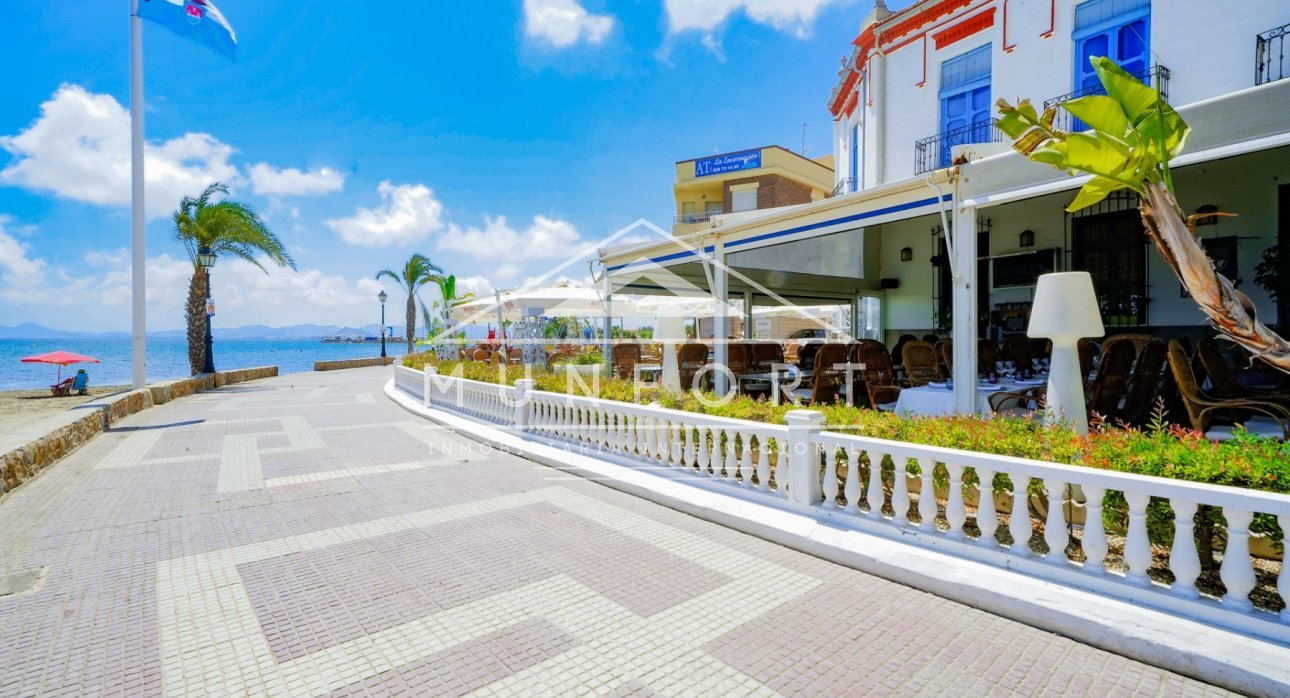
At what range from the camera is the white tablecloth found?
5.14m

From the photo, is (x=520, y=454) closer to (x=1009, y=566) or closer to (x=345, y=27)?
(x=1009, y=566)

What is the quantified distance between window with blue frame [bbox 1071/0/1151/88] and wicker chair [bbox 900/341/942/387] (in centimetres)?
517

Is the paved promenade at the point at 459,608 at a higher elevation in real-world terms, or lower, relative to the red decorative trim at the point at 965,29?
lower

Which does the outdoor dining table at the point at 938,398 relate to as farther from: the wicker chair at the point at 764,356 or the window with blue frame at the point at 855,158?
the window with blue frame at the point at 855,158

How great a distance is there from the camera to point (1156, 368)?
443 centimetres

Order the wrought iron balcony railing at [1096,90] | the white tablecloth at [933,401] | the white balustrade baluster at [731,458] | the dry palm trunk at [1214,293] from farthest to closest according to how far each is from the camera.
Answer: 1. the wrought iron balcony railing at [1096,90]
2. the white tablecloth at [933,401]
3. the white balustrade baluster at [731,458]
4. the dry palm trunk at [1214,293]

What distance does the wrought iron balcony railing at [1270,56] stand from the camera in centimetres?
685

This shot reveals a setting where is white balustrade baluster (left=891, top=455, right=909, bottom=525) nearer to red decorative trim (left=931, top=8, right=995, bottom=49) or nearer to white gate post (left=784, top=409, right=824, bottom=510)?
white gate post (left=784, top=409, right=824, bottom=510)

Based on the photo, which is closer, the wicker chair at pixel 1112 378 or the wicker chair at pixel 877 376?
the wicker chair at pixel 1112 378

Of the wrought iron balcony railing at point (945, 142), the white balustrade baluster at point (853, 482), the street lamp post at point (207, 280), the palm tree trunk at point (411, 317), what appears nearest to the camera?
the white balustrade baluster at point (853, 482)

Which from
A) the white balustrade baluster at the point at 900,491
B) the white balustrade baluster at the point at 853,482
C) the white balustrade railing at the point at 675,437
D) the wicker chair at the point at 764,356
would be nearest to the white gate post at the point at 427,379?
the white balustrade railing at the point at 675,437

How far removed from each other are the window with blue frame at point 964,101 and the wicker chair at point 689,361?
5.36 metres

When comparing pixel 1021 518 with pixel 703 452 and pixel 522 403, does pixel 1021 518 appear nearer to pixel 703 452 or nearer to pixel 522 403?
pixel 703 452

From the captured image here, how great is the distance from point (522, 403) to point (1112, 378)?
5.82 m
